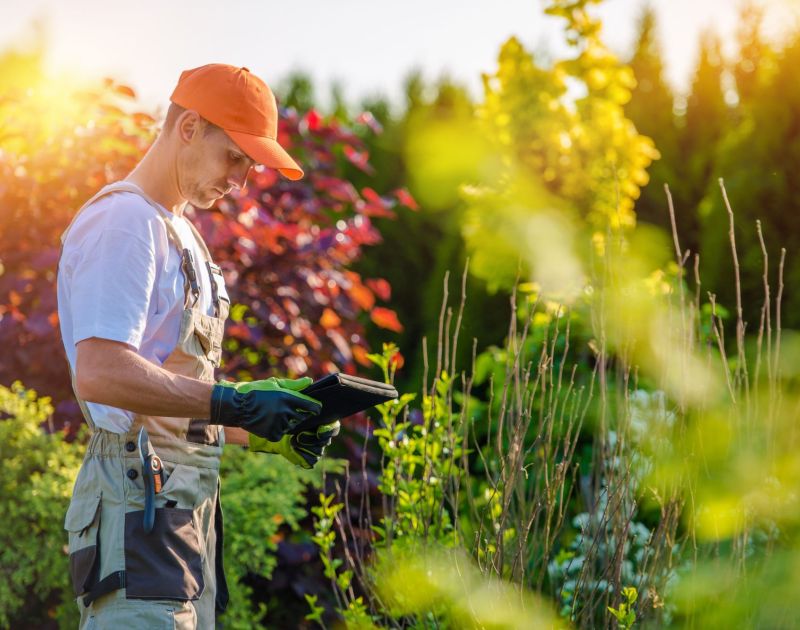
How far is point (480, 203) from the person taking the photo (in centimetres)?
715

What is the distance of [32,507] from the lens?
3373mm

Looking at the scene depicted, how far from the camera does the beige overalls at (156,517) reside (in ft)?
6.21

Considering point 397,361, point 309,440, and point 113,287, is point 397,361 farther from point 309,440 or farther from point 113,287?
point 113,287

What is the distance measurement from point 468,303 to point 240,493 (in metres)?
4.09

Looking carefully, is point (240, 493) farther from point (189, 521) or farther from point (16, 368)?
point (189, 521)

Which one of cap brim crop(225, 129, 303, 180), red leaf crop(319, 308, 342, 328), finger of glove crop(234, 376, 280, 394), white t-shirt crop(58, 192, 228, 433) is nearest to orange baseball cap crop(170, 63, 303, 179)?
cap brim crop(225, 129, 303, 180)

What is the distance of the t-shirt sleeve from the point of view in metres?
1.81

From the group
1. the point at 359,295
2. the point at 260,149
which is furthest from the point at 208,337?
the point at 359,295

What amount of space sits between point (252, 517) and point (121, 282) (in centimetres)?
187

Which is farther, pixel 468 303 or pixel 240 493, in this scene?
pixel 468 303

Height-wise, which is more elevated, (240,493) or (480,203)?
(480,203)

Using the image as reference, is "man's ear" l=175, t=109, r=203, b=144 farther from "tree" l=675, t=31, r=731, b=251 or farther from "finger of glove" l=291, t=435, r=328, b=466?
"tree" l=675, t=31, r=731, b=251

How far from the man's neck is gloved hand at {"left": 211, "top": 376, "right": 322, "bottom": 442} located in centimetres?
44

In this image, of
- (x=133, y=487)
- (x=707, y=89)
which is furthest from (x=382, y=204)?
(x=707, y=89)
